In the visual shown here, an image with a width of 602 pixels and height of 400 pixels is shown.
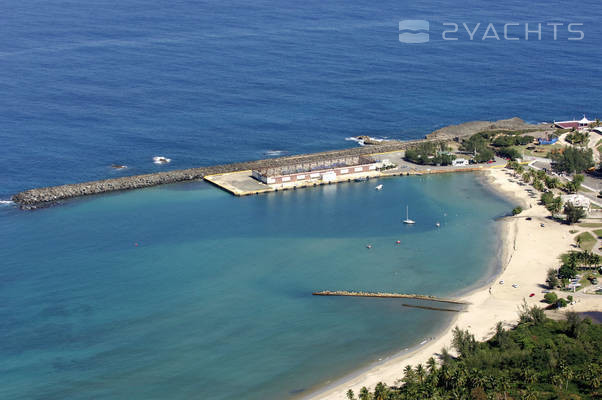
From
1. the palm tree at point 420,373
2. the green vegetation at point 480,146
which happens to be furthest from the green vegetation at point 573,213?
the palm tree at point 420,373

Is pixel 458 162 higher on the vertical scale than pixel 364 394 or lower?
higher

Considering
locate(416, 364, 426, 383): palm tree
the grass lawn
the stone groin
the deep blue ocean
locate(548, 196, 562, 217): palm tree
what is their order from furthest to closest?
the stone groin → locate(548, 196, 562, 217): palm tree → the grass lawn → the deep blue ocean → locate(416, 364, 426, 383): palm tree

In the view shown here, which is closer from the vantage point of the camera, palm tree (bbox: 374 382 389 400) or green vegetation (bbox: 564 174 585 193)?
palm tree (bbox: 374 382 389 400)

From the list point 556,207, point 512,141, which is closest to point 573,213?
point 556,207

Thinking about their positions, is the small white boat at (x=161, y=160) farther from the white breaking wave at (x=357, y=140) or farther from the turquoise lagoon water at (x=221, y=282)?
the white breaking wave at (x=357, y=140)

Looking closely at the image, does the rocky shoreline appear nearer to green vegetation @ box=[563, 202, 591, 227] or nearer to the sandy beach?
the sandy beach

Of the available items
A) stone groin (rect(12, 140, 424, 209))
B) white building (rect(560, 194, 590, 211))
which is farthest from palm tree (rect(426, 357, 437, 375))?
stone groin (rect(12, 140, 424, 209))

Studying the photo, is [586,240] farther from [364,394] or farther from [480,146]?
[364,394]
